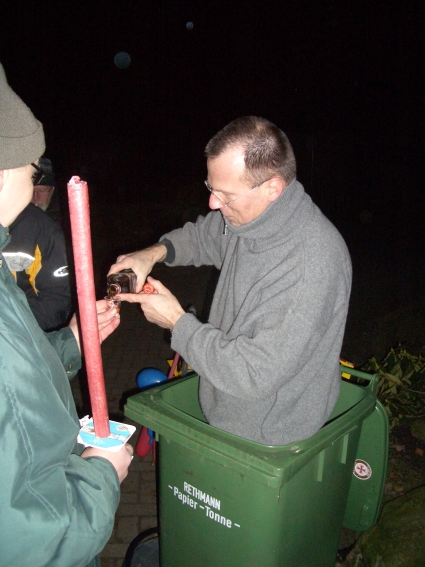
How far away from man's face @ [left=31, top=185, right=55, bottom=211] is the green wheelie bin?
161cm

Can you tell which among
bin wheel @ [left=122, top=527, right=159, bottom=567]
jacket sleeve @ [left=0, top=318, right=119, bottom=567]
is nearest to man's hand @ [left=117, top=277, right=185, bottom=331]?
jacket sleeve @ [left=0, top=318, right=119, bottom=567]

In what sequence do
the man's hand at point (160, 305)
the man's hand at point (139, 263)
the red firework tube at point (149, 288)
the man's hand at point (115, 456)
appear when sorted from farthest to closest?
the man's hand at point (139, 263), the red firework tube at point (149, 288), the man's hand at point (160, 305), the man's hand at point (115, 456)

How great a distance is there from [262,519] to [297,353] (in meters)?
0.80

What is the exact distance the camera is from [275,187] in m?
1.86

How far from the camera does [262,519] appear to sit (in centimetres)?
185

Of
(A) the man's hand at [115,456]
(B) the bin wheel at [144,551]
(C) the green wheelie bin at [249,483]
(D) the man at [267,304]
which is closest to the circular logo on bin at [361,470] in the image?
(C) the green wheelie bin at [249,483]

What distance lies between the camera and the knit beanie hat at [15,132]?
3.48 ft

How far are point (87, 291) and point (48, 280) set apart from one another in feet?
6.38

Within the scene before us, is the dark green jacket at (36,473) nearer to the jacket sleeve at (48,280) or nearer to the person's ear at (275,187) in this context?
the person's ear at (275,187)

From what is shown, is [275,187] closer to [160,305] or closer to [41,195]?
[160,305]

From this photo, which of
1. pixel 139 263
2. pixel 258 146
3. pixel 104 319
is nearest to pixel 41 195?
pixel 139 263

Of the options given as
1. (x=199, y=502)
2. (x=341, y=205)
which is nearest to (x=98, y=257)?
(x=199, y=502)

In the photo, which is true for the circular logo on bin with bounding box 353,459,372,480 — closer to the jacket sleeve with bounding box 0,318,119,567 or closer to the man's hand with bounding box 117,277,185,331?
the man's hand with bounding box 117,277,185,331

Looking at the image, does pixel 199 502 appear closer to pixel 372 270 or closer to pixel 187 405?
pixel 187 405
